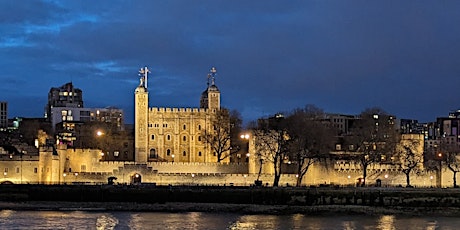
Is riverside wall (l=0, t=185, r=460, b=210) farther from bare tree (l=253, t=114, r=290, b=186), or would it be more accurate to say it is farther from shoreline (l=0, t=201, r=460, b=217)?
bare tree (l=253, t=114, r=290, b=186)

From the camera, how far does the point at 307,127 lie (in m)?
88.6

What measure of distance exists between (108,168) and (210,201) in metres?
18.2

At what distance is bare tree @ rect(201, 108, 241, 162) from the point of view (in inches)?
3930

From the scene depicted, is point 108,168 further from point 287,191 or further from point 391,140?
point 391,140

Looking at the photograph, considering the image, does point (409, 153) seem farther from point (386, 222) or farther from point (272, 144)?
point (386, 222)

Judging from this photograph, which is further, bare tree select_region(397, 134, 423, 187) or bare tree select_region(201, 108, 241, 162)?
bare tree select_region(201, 108, 241, 162)

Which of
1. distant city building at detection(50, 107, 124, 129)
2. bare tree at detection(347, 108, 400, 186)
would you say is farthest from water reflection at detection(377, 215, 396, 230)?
distant city building at detection(50, 107, 124, 129)

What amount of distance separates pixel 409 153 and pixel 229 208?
2670cm

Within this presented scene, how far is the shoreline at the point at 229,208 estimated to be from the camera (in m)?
66.6

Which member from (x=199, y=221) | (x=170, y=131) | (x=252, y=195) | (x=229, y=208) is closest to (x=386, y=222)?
(x=199, y=221)

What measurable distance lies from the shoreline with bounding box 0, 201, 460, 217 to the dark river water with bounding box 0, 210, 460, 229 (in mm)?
2295

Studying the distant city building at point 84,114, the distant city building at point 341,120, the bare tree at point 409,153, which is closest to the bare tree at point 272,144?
the bare tree at point 409,153

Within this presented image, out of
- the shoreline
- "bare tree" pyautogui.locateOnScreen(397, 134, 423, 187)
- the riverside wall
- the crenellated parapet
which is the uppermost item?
the crenellated parapet

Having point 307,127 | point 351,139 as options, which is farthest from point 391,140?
point 351,139
